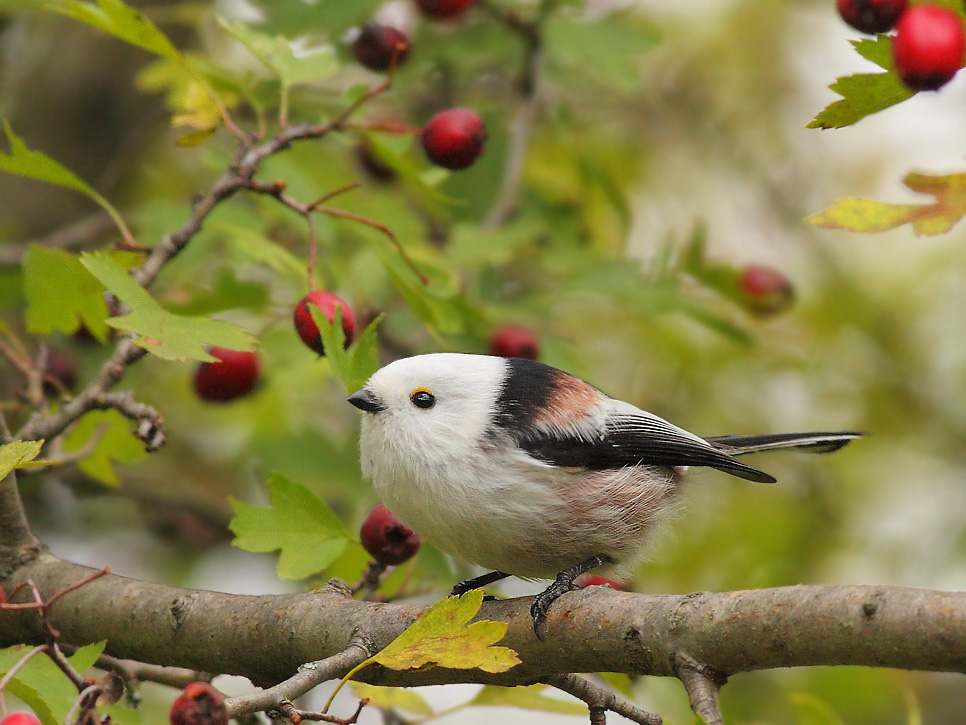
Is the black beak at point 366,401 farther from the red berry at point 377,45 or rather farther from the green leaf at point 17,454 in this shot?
the red berry at point 377,45

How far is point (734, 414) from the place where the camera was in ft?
18.1

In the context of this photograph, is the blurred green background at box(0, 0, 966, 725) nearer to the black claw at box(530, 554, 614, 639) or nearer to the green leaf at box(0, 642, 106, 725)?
the black claw at box(530, 554, 614, 639)

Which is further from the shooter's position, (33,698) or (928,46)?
(33,698)

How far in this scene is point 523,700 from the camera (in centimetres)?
278

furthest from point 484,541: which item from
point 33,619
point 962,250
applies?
point 962,250

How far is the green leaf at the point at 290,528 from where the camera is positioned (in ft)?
8.18

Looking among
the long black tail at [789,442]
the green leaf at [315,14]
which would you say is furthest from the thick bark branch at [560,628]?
the green leaf at [315,14]

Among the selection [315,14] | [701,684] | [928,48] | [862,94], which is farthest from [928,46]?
[315,14]

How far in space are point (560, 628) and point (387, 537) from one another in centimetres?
70

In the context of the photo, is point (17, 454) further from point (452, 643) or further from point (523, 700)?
point (523, 700)

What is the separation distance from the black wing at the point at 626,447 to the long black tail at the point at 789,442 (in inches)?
11.4

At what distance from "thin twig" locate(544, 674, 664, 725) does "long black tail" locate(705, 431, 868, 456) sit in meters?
→ 1.17

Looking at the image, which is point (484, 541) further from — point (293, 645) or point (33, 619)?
point (33, 619)

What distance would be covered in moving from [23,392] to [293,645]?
4.25 feet
